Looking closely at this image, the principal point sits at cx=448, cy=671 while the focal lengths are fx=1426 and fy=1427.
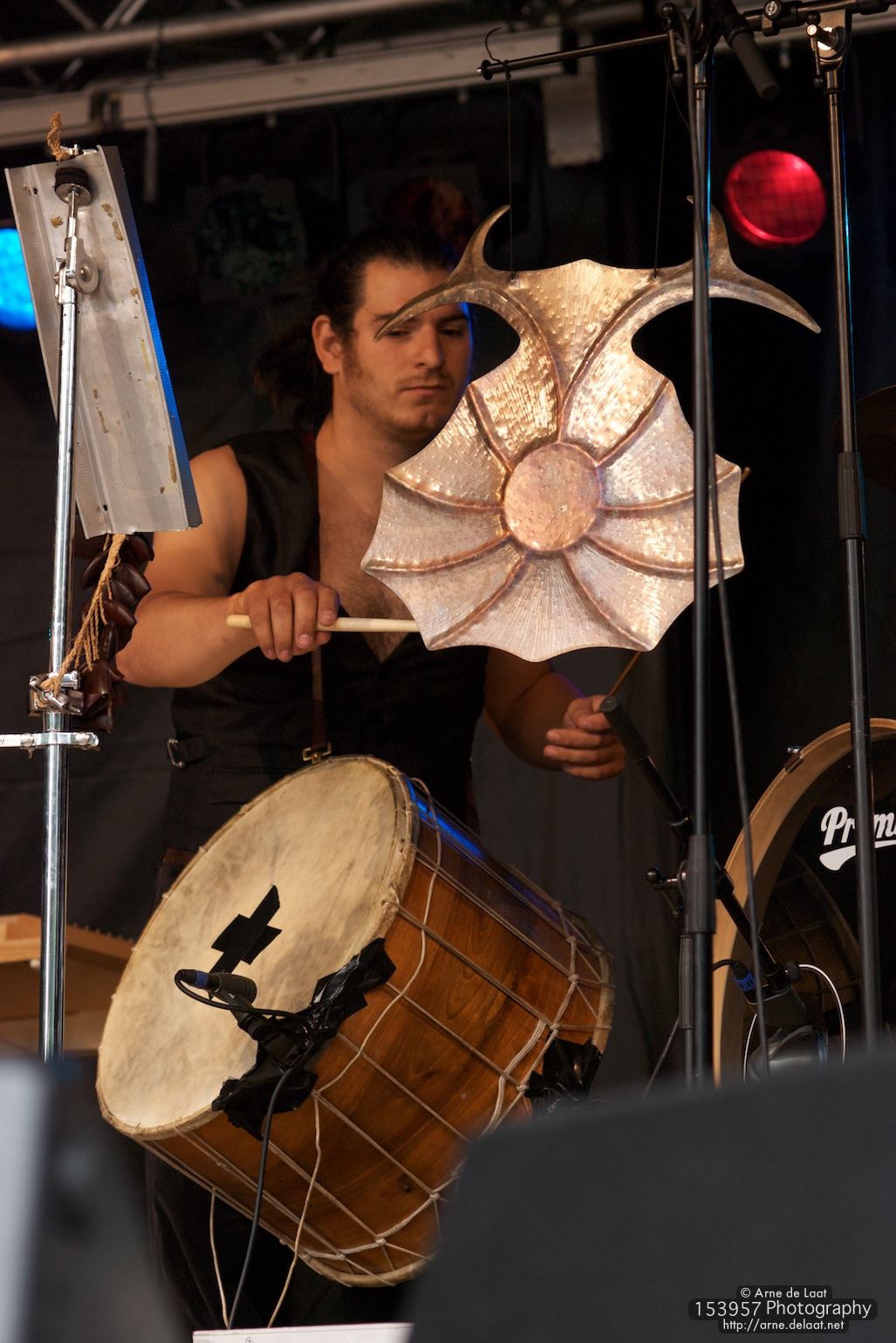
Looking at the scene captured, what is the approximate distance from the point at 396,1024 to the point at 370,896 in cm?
20

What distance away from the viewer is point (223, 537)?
330cm

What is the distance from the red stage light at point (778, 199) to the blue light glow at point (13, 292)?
1.93 meters

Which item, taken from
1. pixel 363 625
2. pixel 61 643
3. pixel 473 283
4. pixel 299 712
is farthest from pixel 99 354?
pixel 299 712

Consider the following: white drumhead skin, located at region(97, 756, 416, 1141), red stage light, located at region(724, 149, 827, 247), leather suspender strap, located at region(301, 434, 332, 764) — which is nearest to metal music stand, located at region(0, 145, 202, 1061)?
white drumhead skin, located at region(97, 756, 416, 1141)

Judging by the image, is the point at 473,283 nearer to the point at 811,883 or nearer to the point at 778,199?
the point at 778,199

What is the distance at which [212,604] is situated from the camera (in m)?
2.82

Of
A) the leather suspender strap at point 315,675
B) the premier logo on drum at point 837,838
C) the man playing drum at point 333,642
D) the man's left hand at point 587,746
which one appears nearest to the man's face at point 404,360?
the man playing drum at point 333,642

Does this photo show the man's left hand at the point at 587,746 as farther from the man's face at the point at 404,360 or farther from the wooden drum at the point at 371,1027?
the man's face at the point at 404,360

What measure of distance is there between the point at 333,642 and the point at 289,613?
0.86 m

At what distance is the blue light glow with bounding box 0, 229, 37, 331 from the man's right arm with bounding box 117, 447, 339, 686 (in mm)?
866

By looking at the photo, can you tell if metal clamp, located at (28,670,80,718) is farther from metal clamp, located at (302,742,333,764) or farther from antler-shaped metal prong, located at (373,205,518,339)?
antler-shaped metal prong, located at (373,205,518,339)

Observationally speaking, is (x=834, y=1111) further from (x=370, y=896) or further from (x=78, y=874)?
(x=78, y=874)

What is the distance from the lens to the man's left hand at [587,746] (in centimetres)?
279

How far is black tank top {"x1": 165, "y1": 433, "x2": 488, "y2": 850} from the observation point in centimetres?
322
